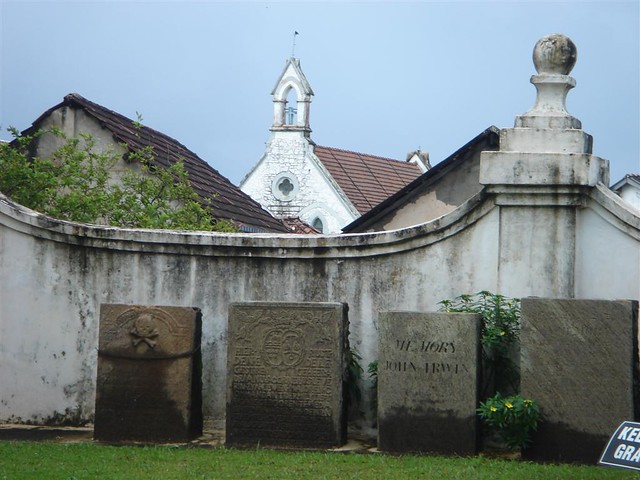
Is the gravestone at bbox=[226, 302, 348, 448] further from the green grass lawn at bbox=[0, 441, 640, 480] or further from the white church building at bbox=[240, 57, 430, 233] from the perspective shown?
the white church building at bbox=[240, 57, 430, 233]

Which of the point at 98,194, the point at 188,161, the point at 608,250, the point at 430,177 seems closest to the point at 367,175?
the point at 188,161

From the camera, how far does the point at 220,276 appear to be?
34.4 feet

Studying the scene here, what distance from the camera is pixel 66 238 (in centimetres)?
1071

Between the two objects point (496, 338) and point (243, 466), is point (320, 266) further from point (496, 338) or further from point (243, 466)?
point (243, 466)

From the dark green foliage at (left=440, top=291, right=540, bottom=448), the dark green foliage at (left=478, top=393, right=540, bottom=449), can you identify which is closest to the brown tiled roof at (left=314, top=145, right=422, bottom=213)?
the dark green foliage at (left=440, top=291, right=540, bottom=448)

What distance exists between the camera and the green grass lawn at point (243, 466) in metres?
8.24

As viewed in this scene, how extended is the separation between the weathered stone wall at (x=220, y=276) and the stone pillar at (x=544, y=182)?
0.08 feet

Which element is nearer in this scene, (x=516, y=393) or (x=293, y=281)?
(x=516, y=393)

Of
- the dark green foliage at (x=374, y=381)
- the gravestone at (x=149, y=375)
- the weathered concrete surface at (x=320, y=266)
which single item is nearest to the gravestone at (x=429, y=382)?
the dark green foliage at (x=374, y=381)

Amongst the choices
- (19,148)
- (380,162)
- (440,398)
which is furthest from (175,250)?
(380,162)

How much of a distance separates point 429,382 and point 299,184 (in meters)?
41.8

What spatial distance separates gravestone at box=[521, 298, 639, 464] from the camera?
873cm

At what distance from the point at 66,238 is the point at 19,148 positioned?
7.14 meters

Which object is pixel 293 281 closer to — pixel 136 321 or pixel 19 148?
pixel 136 321
